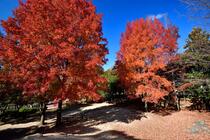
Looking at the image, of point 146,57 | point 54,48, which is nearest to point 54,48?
point 54,48

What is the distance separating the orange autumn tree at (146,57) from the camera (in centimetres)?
2161

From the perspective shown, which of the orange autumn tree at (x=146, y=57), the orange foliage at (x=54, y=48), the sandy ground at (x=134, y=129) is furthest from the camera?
the orange autumn tree at (x=146, y=57)

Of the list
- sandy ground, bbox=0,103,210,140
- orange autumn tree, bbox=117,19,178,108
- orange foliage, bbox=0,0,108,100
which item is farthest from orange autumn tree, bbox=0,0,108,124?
orange autumn tree, bbox=117,19,178,108

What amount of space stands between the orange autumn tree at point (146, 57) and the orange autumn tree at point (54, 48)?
735 cm

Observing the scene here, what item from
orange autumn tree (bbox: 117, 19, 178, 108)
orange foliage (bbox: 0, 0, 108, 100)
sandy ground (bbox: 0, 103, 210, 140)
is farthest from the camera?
orange autumn tree (bbox: 117, 19, 178, 108)

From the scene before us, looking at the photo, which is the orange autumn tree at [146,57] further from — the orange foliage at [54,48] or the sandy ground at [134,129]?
the orange foliage at [54,48]

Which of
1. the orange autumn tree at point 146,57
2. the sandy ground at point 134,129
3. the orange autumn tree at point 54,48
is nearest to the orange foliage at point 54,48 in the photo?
Answer: the orange autumn tree at point 54,48

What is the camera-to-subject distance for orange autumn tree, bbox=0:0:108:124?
13.6 meters

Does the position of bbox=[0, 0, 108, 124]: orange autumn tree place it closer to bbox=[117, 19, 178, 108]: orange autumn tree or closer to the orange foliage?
the orange foliage

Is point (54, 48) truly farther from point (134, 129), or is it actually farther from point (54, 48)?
point (134, 129)

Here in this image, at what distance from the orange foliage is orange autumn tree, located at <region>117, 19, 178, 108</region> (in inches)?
292

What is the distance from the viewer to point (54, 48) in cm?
1371

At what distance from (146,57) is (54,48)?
38.1 ft

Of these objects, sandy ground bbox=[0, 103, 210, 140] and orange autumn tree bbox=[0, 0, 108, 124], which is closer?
orange autumn tree bbox=[0, 0, 108, 124]
